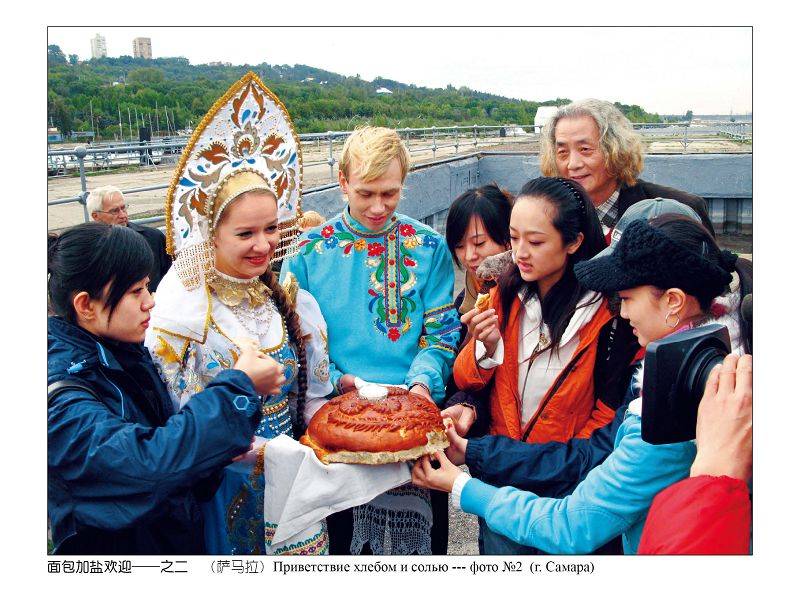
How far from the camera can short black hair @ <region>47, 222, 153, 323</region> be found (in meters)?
1.97

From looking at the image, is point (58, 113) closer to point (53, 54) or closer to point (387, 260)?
point (53, 54)

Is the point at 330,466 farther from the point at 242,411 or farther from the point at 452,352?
the point at 452,352

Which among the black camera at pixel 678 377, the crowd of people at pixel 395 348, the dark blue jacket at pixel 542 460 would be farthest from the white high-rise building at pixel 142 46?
the black camera at pixel 678 377

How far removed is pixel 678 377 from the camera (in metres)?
1.58

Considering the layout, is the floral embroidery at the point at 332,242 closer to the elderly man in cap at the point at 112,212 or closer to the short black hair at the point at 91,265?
the short black hair at the point at 91,265

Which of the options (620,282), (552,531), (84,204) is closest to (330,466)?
(552,531)

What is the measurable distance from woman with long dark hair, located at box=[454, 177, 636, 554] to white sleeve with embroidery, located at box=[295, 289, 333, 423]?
22.5 inches

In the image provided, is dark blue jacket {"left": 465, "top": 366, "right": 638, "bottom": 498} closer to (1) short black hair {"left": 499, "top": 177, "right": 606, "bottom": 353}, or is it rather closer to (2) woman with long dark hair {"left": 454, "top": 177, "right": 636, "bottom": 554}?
(2) woman with long dark hair {"left": 454, "top": 177, "right": 636, "bottom": 554}

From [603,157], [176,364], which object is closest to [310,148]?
[603,157]

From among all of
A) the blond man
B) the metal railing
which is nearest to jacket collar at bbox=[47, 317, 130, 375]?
the metal railing

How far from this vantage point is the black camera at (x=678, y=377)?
1.57 metres

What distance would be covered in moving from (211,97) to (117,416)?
1773 millimetres

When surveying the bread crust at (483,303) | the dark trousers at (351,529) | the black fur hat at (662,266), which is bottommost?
the dark trousers at (351,529)

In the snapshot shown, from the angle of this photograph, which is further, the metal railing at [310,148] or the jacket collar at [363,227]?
the metal railing at [310,148]
